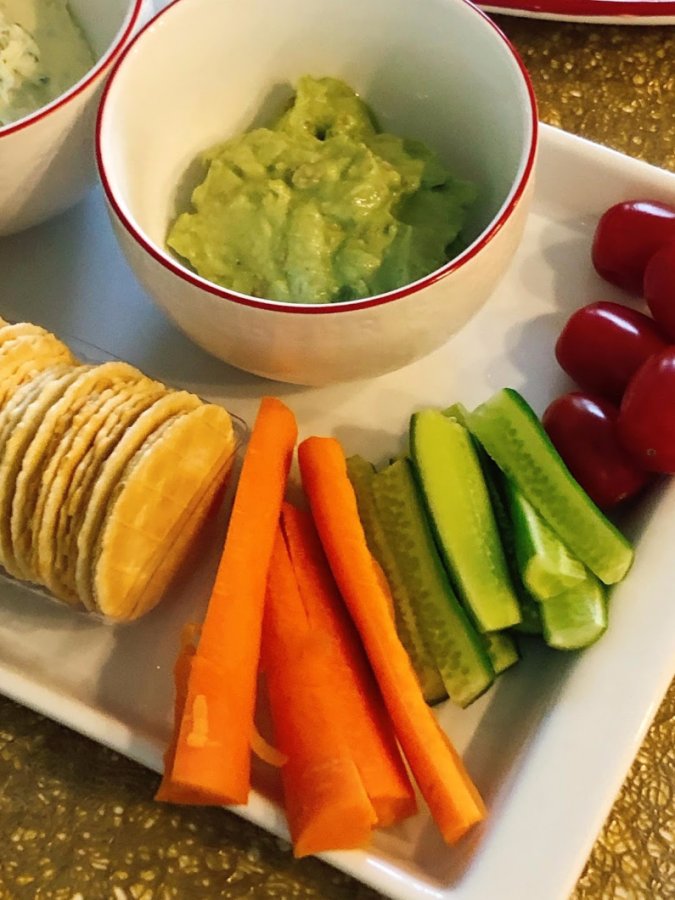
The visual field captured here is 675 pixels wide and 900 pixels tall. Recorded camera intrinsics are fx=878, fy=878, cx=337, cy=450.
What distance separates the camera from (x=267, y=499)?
883 millimetres

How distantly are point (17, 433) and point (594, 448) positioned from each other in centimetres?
56

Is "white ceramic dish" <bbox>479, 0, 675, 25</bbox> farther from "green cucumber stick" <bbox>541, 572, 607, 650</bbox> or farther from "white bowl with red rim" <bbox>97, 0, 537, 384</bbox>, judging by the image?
"green cucumber stick" <bbox>541, 572, 607, 650</bbox>

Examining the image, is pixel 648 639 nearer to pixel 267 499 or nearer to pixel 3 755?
pixel 267 499

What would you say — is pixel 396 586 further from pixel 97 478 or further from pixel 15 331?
pixel 15 331

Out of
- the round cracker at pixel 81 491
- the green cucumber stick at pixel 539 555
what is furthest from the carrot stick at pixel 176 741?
the green cucumber stick at pixel 539 555

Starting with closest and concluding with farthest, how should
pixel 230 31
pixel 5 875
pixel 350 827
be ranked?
pixel 350 827
pixel 5 875
pixel 230 31

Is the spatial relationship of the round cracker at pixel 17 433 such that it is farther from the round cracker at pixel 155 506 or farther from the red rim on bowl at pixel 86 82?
the red rim on bowl at pixel 86 82

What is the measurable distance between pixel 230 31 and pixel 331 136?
159 millimetres

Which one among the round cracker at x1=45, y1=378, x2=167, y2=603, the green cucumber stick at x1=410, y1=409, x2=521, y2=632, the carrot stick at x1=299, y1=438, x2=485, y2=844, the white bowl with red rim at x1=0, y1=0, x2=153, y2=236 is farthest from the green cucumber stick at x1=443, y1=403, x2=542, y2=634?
the white bowl with red rim at x1=0, y1=0, x2=153, y2=236

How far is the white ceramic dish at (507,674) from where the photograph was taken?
74 centimetres

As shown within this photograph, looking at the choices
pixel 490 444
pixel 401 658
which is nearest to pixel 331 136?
pixel 490 444

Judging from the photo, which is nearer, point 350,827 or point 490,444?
point 350,827

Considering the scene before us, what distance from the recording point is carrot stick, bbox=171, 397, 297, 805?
0.76 meters

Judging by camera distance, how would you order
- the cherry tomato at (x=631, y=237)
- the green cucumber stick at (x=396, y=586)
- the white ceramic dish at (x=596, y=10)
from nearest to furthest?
the green cucumber stick at (x=396, y=586) → the cherry tomato at (x=631, y=237) → the white ceramic dish at (x=596, y=10)
